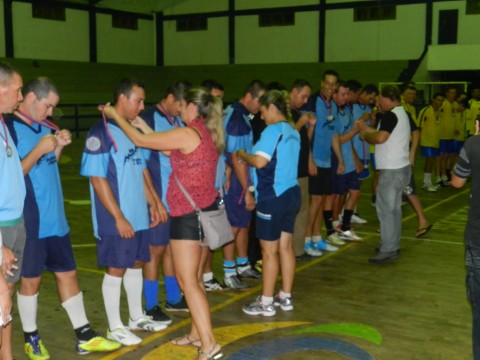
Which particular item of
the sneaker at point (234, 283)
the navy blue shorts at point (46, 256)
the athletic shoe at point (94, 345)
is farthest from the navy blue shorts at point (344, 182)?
the navy blue shorts at point (46, 256)

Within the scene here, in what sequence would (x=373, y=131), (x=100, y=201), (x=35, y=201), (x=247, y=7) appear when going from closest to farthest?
(x=35, y=201)
(x=100, y=201)
(x=373, y=131)
(x=247, y=7)

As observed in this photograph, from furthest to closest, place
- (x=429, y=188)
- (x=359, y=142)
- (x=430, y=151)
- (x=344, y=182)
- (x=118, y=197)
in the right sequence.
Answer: (x=430, y=151) < (x=429, y=188) < (x=359, y=142) < (x=344, y=182) < (x=118, y=197)

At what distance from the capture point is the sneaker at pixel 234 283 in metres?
5.88

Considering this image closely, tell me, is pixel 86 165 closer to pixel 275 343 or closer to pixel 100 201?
pixel 100 201

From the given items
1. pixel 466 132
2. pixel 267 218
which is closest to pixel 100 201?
pixel 267 218

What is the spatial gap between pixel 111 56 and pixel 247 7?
696cm

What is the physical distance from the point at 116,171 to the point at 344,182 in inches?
167

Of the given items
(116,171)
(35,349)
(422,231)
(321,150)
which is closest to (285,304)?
(116,171)

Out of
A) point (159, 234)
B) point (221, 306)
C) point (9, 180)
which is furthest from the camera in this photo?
point (221, 306)

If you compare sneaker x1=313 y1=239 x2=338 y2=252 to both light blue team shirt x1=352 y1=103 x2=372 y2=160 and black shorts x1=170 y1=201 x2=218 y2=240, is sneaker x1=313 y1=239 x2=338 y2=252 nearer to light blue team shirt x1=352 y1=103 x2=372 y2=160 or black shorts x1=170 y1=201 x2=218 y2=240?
light blue team shirt x1=352 y1=103 x2=372 y2=160

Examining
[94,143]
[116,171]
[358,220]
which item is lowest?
[358,220]

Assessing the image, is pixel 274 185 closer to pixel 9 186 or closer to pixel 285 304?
pixel 285 304

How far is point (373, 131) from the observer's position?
679cm

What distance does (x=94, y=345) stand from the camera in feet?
14.2
